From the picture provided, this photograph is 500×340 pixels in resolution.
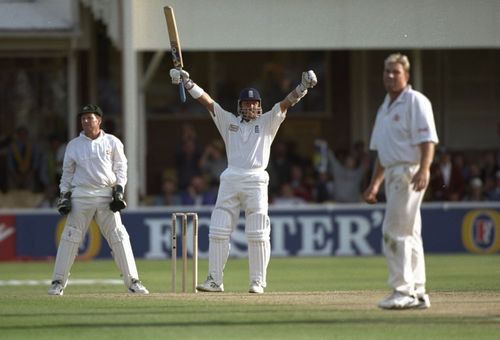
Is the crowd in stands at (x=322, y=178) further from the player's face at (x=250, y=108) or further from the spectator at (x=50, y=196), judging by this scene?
the player's face at (x=250, y=108)

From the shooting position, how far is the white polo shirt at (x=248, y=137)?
14320 mm

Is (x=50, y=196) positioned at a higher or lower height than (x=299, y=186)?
lower

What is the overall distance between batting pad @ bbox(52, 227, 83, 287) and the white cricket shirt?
412mm

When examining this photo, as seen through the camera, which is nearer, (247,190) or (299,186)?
(247,190)

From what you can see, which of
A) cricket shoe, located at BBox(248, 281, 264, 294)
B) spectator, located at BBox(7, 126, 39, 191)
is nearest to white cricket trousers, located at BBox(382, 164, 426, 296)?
cricket shoe, located at BBox(248, 281, 264, 294)

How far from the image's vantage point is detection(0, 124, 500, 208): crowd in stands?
24406 mm

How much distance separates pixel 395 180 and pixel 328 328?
129cm

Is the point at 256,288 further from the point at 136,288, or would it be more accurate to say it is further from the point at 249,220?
the point at 136,288

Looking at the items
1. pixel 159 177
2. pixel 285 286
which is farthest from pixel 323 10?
pixel 285 286

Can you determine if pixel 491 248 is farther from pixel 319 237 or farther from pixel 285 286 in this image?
pixel 285 286

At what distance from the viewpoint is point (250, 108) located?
1443 centimetres

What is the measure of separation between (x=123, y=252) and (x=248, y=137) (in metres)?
1.72

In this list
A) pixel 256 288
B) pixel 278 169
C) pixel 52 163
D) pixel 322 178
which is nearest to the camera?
pixel 256 288

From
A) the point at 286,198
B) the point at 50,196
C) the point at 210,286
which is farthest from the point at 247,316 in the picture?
the point at 50,196
